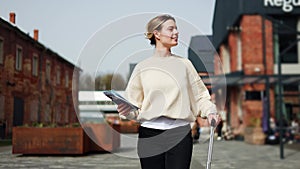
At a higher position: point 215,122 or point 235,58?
point 235,58

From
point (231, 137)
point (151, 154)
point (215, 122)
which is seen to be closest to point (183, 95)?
point (215, 122)

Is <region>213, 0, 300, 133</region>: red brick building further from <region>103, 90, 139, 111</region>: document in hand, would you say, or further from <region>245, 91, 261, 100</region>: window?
<region>103, 90, 139, 111</region>: document in hand

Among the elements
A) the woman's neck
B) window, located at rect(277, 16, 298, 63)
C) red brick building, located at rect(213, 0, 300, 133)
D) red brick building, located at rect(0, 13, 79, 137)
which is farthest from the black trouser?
window, located at rect(277, 16, 298, 63)

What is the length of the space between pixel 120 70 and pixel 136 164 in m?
5.68

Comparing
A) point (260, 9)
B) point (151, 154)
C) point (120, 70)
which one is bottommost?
point (151, 154)

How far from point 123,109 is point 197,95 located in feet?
1.61

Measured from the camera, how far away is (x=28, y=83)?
40.1ft

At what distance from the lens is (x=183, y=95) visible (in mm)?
2502

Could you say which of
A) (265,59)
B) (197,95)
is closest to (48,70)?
(265,59)

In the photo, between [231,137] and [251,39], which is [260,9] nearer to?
[251,39]

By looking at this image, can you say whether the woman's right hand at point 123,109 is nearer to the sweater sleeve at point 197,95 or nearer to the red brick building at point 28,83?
the sweater sleeve at point 197,95

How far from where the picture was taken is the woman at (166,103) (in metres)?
2.49

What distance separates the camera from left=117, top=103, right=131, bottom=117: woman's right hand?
7.75 feet

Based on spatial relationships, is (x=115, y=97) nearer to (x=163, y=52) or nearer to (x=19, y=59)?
(x=163, y=52)
